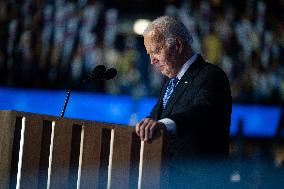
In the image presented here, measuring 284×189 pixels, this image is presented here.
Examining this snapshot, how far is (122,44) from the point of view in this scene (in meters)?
6.30

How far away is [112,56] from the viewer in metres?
6.22

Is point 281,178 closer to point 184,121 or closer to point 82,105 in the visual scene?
point 82,105

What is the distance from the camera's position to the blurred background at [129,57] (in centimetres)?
589

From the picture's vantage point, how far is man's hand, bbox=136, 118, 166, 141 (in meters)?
2.00

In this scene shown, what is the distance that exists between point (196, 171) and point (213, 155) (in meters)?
0.13

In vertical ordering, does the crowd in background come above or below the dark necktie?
above

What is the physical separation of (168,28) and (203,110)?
45 centimetres

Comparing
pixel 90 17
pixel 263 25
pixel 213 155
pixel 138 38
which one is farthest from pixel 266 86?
pixel 213 155

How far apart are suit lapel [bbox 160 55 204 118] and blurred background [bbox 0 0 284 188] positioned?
2955 mm

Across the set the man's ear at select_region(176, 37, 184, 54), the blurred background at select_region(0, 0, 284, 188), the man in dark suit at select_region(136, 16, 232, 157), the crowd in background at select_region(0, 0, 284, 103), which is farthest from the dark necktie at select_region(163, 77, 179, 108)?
the crowd in background at select_region(0, 0, 284, 103)

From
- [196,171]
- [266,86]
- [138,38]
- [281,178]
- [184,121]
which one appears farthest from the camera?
[138,38]

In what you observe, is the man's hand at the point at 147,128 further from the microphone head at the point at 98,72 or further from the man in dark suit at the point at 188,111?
the microphone head at the point at 98,72

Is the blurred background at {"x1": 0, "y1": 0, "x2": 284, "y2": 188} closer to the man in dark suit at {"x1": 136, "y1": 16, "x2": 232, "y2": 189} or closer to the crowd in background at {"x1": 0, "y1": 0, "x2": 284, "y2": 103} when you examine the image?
the crowd in background at {"x1": 0, "y1": 0, "x2": 284, "y2": 103}

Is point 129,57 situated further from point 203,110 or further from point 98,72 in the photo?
point 203,110
